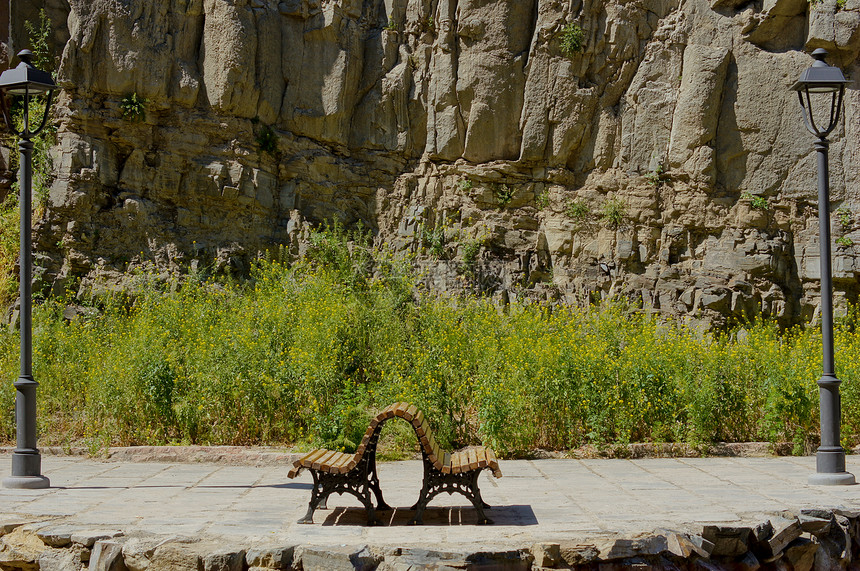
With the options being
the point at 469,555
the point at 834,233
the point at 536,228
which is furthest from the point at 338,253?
the point at 469,555

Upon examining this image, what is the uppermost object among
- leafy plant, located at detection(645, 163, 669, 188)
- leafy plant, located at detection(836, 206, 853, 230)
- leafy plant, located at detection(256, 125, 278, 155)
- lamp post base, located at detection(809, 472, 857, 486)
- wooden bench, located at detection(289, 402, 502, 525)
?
leafy plant, located at detection(256, 125, 278, 155)

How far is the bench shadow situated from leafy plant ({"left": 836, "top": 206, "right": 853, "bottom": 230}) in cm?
1337

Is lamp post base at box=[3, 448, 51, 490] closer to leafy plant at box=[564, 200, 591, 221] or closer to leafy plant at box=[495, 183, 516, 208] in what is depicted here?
leafy plant at box=[495, 183, 516, 208]

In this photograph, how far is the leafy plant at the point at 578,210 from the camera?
56.0 ft

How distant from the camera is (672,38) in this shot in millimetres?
16844

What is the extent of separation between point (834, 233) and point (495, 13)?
8863 millimetres

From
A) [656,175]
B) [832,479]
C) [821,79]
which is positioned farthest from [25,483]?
[656,175]

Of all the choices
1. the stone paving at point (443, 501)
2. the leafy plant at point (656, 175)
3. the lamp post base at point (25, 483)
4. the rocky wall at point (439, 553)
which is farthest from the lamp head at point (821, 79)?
the leafy plant at point (656, 175)

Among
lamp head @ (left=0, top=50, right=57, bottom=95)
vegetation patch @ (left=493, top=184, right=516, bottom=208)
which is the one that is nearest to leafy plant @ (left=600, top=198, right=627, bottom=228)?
vegetation patch @ (left=493, top=184, right=516, bottom=208)

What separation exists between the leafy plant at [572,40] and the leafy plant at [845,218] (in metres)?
6.67

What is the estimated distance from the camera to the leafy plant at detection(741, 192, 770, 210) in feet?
53.3

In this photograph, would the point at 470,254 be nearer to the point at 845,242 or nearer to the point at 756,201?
the point at 756,201

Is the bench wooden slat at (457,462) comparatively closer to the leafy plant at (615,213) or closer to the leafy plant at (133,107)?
the leafy plant at (615,213)

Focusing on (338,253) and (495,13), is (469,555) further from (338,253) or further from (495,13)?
(495,13)
